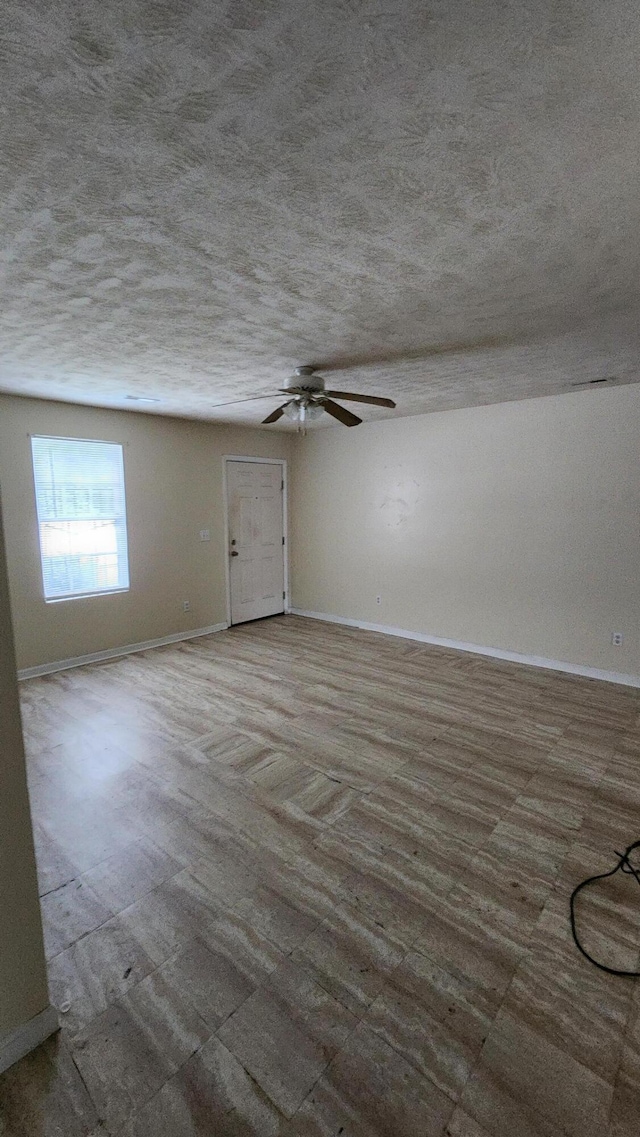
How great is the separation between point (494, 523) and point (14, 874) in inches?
178

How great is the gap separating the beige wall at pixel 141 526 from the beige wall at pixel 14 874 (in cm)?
328

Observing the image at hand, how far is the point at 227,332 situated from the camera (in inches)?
103

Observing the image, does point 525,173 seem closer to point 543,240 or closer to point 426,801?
point 543,240

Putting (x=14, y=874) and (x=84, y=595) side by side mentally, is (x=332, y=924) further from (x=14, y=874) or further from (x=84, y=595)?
(x=84, y=595)

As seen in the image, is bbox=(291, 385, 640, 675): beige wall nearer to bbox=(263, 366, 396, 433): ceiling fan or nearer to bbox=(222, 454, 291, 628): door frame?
bbox=(222, 454, 291, 628): door frame

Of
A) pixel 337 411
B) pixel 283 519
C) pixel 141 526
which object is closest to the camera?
pixel 337 411

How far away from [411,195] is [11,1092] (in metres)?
2.86

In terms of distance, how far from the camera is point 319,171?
1.35 meters

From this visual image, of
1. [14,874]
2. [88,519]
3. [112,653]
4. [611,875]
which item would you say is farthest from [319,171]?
[112,653]

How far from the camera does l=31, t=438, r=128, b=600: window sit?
167 inches

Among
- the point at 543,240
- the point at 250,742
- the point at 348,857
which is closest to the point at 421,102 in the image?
the point at 543,240

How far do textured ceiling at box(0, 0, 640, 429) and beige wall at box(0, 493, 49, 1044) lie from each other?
1.14 m

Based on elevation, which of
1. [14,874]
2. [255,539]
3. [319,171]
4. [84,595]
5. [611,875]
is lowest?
[611,875]

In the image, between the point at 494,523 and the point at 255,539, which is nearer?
the point at 494,523
